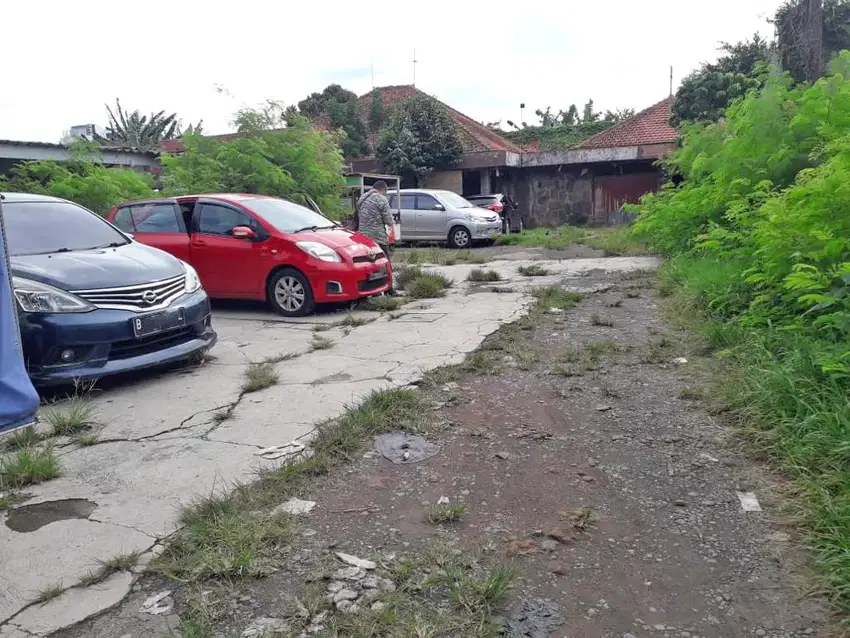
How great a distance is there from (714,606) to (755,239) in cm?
431

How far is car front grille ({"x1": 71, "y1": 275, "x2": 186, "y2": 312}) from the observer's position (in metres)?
5.45

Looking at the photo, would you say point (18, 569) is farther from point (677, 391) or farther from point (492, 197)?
point (492, 197)

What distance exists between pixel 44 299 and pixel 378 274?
4408 mm

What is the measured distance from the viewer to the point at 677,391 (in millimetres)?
4938

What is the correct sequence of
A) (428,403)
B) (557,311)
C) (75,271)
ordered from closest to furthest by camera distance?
1. (428,403)
2. (75,271)
3. (557,311)

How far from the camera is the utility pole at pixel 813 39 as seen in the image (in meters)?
14.9

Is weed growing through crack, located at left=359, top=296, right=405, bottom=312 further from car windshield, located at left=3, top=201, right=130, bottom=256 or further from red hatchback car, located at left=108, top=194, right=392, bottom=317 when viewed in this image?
car windshield, located at left=3, top=201, right=130, bottom=256

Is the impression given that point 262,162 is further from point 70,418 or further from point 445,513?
point 445,513

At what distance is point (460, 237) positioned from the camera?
1819 cm

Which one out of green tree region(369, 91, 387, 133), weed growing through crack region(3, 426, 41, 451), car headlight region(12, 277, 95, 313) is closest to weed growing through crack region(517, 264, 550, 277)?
car headlight region(12, 277, 95, 313)

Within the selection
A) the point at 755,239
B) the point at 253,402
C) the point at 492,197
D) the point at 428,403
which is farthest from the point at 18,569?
the point at 492,197

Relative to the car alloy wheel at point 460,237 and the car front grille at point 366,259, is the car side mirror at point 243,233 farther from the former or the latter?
the car alloy wheel at point 460,237

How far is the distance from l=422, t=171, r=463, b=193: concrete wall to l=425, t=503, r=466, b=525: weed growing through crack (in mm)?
24008

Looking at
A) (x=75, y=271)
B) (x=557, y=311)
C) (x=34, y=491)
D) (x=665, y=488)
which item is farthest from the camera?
(x=557, y=311)
